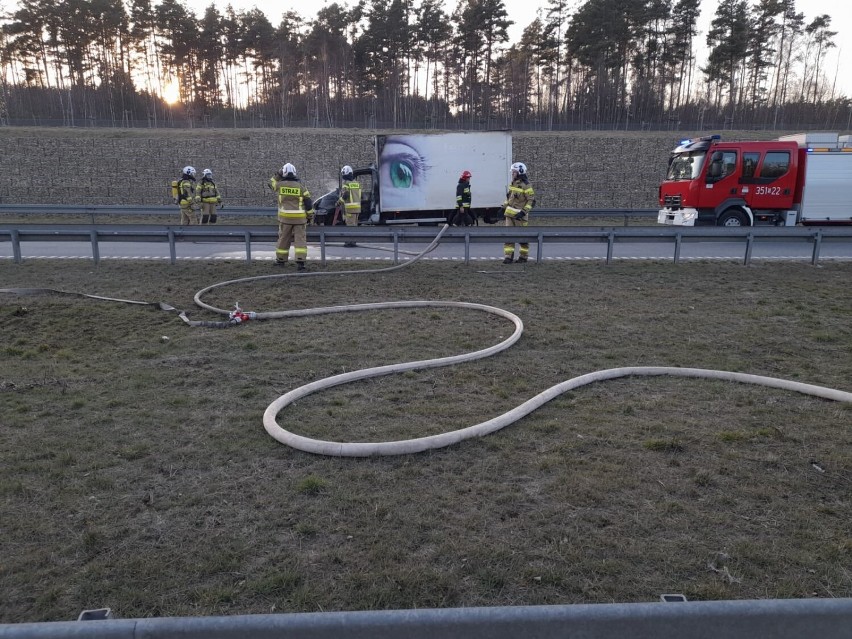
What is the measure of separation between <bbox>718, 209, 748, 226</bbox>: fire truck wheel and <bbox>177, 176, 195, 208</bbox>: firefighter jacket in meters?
14.7

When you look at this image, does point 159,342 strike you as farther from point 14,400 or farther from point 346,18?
point 346,18

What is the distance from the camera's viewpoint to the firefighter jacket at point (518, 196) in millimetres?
13414

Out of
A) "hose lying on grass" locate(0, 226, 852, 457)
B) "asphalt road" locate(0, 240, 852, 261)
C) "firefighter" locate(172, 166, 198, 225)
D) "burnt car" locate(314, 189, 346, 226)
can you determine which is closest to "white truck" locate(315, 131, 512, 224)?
"burnt car" locate(314, 189, 346, 226)

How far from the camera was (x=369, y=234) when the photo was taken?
12.6 meters

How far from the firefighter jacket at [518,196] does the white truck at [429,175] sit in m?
8.43

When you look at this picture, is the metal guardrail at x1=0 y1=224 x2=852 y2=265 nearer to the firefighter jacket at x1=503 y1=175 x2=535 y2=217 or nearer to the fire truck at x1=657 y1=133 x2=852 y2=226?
the firefighter jacket at x1=503 y1=175 x2=535 y2=217

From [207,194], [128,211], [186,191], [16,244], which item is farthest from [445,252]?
[128,211]

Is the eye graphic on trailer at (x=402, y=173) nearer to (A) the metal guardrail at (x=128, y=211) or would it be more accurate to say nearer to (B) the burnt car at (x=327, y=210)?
(B) the burnt car at (x=327, y=210)

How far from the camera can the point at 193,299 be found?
9.55 m

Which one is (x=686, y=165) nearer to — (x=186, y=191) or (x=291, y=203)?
(x=291, y=203)

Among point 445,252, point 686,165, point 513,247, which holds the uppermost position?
point 686,165

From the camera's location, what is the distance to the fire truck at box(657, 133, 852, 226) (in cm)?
1811

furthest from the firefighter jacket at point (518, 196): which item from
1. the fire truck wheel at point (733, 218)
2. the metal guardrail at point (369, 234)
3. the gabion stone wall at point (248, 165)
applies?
the gabion stone wall at point (248, 165)

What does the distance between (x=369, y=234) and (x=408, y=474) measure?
8997 mm
